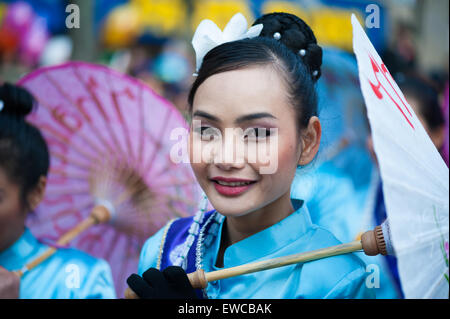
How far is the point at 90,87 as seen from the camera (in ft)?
7.38

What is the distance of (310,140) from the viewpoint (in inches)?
61.8

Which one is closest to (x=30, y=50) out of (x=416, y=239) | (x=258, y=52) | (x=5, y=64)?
(x=5, y=64)

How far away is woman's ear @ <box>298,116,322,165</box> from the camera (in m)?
1.55

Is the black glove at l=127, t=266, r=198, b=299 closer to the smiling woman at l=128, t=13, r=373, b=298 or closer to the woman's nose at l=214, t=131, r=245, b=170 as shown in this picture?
the smiling woman at l=128, t=13, r=373, b=298

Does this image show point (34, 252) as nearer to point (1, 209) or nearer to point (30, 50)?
point (1, 209)

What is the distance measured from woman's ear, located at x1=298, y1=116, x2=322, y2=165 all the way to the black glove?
0.48 meters

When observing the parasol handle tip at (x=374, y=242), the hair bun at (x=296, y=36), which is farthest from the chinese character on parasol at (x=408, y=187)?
the hair bun at (x=296, y=36)

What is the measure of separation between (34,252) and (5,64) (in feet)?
17.1

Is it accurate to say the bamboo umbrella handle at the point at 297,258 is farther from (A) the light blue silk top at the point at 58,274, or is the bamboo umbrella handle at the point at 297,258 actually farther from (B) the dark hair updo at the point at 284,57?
(A) the light blue silk top at the point at 58,274

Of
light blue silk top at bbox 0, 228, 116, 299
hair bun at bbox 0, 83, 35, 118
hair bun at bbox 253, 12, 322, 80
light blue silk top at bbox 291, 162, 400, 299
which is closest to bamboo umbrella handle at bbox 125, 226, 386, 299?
light blue silk top at bbox 291, 162, 400, 299

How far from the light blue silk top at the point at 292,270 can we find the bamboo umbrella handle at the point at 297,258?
0.06 m

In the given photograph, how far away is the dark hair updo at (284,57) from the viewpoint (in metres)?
1.50

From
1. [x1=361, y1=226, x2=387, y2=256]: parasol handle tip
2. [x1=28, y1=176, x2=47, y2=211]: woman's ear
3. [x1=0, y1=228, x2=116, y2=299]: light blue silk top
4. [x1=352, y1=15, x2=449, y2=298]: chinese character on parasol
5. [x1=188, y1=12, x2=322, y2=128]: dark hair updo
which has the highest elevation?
[x1=188, y1=12, x2=322, y2=128]: dark hair updo

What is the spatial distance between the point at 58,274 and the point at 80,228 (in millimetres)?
217
